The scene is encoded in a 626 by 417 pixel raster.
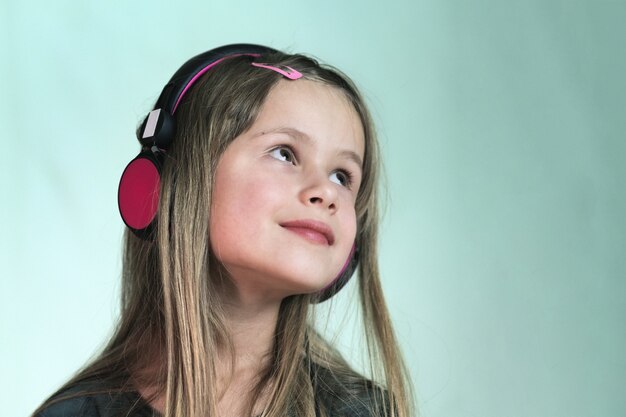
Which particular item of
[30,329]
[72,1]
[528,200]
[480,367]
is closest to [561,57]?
[528,200]

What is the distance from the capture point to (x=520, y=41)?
77.6 inches

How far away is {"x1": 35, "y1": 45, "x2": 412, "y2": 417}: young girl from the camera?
4.45ft

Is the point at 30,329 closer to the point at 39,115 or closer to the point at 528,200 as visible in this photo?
the point at 39,115

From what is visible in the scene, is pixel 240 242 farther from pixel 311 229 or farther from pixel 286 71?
pixel 286 71

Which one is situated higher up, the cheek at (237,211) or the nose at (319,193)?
the nose at (319,193)

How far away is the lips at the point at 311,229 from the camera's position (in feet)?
4.43

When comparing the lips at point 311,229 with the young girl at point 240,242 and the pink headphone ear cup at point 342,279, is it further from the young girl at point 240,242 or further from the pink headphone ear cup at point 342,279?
the pink headphone ear cup at point 342,279

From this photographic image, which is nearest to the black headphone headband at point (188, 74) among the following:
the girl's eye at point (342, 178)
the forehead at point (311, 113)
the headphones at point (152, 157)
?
the headphones at point (152, 157)

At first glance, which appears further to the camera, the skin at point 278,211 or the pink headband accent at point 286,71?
the pink headband accent at point 286,71

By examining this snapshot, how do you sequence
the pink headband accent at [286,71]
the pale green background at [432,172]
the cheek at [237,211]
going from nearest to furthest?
the cheek at [237,211], the pink headband accent at [286,71], the pale green background at [432,172]

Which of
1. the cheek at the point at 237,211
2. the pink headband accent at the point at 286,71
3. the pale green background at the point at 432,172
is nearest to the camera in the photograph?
the cheek at the point at 237,211

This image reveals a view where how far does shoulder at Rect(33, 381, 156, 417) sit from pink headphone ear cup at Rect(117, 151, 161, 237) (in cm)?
23

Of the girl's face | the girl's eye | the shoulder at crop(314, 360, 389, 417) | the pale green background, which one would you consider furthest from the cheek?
the pale green background

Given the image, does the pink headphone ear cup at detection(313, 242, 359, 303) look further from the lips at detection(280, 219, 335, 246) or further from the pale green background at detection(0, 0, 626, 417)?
the pale green background at detection(0, 0, 626, 417)
